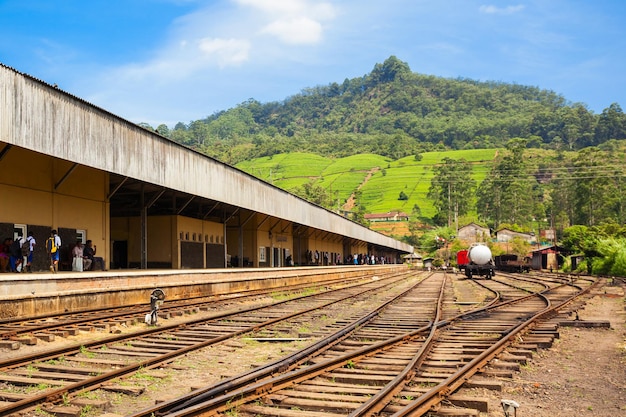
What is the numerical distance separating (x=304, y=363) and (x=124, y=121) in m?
13.5

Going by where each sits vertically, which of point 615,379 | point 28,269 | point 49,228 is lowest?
point 615,379

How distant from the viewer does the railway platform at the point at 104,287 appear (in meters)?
13.6

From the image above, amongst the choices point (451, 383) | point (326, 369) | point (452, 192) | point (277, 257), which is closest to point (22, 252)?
point (326, 369)

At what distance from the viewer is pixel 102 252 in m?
23.0

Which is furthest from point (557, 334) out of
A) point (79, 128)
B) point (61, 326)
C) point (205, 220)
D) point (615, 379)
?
point (205, 220)

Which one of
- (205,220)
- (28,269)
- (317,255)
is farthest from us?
(317,255)

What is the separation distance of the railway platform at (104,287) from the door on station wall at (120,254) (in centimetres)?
686

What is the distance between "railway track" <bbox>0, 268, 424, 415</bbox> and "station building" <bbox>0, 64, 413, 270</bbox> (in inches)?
271

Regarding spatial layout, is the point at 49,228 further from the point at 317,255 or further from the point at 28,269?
the point at 317,255

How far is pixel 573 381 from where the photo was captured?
25.6 feet

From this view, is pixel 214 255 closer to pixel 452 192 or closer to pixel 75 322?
pixel 75 322

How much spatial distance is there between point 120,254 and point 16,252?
1167 cm

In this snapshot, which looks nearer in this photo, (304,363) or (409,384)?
(409,384)

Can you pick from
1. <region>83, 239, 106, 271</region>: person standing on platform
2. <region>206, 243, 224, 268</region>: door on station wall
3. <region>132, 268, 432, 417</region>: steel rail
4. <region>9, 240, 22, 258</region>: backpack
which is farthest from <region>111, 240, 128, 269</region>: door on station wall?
<region>132, 268, 432, 417</region>: steel rail
